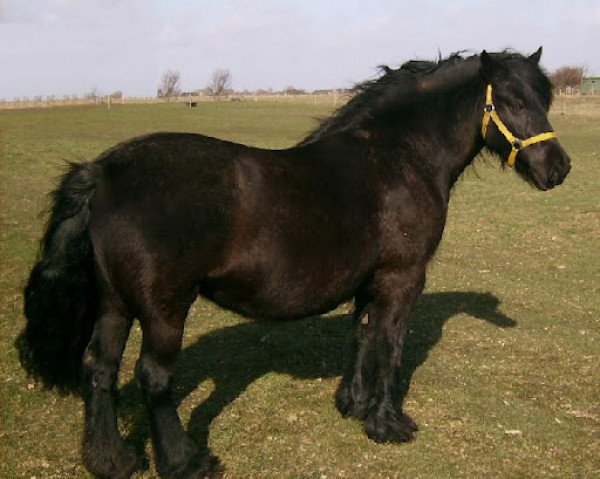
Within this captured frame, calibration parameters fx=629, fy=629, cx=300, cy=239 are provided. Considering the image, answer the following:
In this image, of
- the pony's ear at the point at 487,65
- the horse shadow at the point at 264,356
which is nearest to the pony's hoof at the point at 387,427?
the horse shadow at the point at 264,356

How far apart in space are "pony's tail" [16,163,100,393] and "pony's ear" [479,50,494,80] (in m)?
3.09

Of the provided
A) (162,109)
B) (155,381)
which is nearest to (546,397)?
(155,381)

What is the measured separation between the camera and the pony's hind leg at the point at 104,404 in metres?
4.32

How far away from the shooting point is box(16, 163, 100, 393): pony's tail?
4035mm

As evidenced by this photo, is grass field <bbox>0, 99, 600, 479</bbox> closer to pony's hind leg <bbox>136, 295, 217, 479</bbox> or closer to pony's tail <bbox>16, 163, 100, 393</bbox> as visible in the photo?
pony's hind leg <bbox>136, 295, 217, 479</bbox>

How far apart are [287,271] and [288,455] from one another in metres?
1.50

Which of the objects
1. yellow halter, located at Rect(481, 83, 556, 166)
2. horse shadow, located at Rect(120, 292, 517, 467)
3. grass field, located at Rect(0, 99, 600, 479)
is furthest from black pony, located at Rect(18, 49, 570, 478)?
horse shadow, located at Rect(120, 292, 517, 467)

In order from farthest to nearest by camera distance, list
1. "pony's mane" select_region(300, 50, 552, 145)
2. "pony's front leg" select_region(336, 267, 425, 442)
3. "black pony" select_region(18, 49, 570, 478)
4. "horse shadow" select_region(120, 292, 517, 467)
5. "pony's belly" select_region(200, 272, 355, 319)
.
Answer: "horse shadow" select_region(120, 292, 517, 467), "pony's mane" select_region(300, 50, 552, 145), "pony's front leg" select_region(336, 267, 425, 442), "pony's belly" select_region(200, 272, 355, 319), "black pony" select_region(18, 49, 570, 478)

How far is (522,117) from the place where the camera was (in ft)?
16.7

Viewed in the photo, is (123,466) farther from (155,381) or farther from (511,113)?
(511,113)

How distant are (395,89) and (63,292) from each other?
311 centimetres

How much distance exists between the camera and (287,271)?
4340mm

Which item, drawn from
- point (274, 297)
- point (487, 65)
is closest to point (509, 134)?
point (487, 65)

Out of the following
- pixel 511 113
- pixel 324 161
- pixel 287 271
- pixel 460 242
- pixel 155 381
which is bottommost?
pixel 460 242
